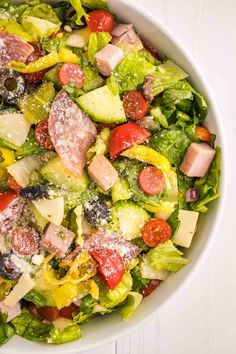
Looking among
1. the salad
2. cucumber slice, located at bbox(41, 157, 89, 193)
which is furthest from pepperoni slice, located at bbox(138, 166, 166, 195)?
cucumber slice, located at bbox(41, 157, 89, 193)

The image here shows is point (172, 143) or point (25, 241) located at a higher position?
point (172, 143)

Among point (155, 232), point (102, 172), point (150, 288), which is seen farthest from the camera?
point (150, 288)

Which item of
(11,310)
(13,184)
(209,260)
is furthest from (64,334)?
(209,260)

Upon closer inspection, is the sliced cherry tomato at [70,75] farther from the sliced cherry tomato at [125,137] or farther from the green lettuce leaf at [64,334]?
the green lettuce leaf at [64,334]

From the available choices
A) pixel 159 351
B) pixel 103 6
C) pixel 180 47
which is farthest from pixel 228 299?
pixel 103 6

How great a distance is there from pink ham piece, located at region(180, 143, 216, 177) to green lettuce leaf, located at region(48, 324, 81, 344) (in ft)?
2.41

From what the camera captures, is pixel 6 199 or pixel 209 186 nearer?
pixel 6 199

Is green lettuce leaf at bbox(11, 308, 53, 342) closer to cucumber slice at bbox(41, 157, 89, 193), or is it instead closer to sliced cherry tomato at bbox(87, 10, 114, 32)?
cucumber slice at bbox(41, 157, 89, 193)

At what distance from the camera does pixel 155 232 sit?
2.44 m

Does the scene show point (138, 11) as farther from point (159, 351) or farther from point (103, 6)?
point (159, 351)

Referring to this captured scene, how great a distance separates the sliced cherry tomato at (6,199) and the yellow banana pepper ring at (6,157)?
0.11m

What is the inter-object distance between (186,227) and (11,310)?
74 cm

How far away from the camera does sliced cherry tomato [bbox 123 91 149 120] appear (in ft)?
7.98

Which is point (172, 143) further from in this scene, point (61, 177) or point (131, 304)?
point (131, 304)
